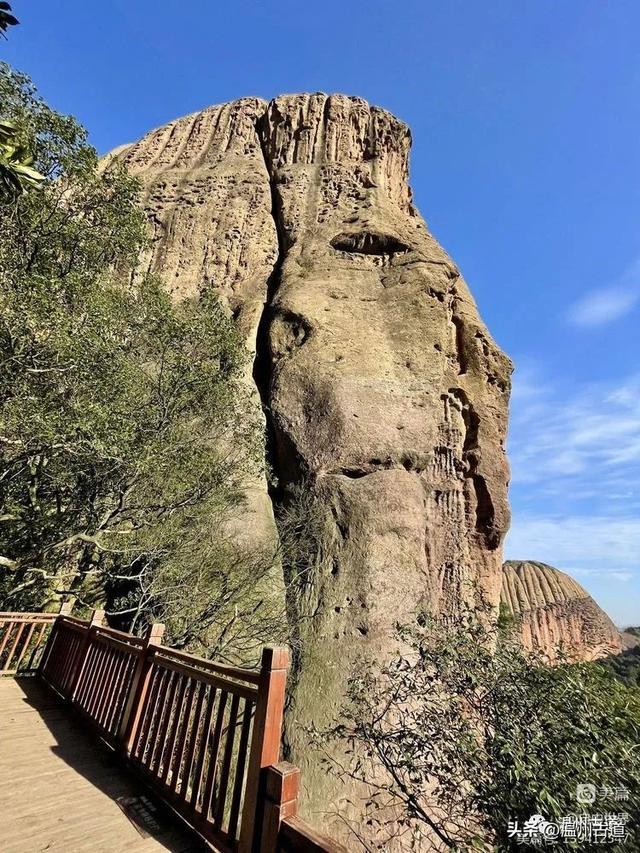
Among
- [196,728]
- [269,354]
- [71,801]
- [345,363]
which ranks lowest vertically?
[71,801]

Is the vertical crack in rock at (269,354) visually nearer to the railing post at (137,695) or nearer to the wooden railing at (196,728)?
the wooden railing at (196,728)

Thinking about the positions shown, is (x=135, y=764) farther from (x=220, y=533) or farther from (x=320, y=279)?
(x=320, y=279)

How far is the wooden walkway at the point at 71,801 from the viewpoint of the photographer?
11.1ft

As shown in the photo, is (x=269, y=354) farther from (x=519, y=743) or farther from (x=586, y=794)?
(x=586, y=794)

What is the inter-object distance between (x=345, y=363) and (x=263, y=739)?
14.0 m

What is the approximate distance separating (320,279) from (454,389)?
7.33m

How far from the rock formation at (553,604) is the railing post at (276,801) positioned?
53.3m

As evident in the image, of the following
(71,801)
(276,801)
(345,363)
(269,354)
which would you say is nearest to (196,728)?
(276,801)

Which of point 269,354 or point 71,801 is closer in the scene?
point 71,801

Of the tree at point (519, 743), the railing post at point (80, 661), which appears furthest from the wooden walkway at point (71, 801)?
the tree at point (519, 743)

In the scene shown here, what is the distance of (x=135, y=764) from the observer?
4.31 m

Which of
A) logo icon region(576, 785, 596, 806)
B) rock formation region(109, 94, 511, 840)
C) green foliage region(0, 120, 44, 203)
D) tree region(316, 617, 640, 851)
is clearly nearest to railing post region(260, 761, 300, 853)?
tree region(316, 617, 640, 851)

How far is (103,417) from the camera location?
344 inches

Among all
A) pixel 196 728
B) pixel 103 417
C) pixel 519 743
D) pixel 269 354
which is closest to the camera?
pixel 196 728
